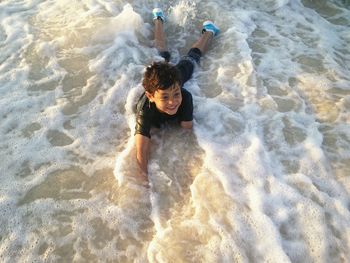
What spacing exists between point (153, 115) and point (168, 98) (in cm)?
40

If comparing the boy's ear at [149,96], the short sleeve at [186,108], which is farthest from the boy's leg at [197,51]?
the boy's ear at [149,96]

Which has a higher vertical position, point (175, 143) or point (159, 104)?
point (159, 104)

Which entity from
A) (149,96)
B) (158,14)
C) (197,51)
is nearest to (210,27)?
(197,51)

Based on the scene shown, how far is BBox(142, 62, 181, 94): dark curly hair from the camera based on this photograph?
13.9ft

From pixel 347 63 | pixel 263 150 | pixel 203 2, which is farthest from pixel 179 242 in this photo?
pixel 203 2

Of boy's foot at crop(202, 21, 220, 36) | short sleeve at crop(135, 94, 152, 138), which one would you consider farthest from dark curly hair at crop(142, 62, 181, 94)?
boy's foot at crop(202, 21, 220, 36)

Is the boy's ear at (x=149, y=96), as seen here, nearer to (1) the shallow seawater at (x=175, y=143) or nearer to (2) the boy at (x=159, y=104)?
(2) the boy at (x=159, y=104)

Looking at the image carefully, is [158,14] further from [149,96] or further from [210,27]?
[149,96]

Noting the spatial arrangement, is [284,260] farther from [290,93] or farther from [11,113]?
[11,113]

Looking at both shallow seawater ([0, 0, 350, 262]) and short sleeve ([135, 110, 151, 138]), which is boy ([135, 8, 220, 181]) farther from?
shallow seawater ([0, 0, 350, 262])

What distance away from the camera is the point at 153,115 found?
15.2ft

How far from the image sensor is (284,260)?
11.4 feet

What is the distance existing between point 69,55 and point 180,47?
1830 millimetres

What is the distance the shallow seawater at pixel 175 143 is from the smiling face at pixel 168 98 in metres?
0.52
